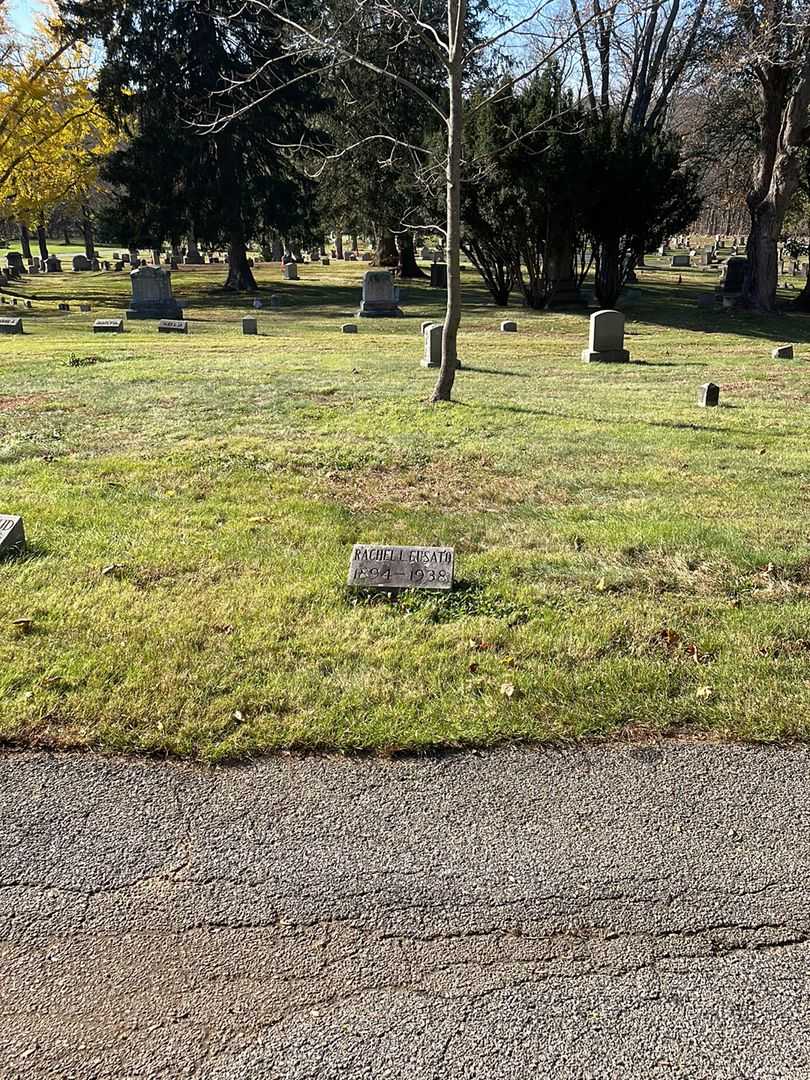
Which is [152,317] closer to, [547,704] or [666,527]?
[666,527]

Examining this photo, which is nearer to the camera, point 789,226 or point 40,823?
point 40,823

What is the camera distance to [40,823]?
118 inches

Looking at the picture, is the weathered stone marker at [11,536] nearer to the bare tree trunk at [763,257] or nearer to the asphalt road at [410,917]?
the asphalt road at [410,917]

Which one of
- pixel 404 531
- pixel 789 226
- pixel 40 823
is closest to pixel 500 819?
pixel 40 823

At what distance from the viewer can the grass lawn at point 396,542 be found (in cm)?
363

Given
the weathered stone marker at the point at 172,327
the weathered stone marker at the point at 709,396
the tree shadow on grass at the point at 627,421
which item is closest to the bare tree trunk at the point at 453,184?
the tree shadow on grass at the point at 627,421

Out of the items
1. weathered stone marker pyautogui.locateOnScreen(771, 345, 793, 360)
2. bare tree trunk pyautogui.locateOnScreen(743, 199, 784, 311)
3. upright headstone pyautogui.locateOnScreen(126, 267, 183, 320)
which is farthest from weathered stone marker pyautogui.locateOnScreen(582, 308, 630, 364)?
upright headstone pyautogui.locateOnScreen(126, 267, 183, 320)

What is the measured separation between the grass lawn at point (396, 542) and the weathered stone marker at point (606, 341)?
12.4 feet

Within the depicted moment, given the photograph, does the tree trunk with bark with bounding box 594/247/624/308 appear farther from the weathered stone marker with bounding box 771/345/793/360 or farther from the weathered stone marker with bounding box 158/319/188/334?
the weathered stone marker with bounding box 158/319/188/334

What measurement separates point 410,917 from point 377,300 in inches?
971

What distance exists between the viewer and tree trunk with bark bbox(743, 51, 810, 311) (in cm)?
2155

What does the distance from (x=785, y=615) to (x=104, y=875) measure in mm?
3653

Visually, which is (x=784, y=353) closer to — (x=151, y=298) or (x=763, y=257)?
(x=763, y=257)

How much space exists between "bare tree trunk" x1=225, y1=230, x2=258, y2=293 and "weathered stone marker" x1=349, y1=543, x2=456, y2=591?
31867mm
